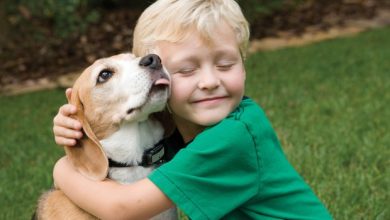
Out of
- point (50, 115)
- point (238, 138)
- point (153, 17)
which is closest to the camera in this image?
point (238, 138)

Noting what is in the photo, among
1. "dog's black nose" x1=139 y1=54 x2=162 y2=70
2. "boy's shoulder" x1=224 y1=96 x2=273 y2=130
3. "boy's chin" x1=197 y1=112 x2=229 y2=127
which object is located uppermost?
"dog's black nose" x1=139 y1=54 x2=162 y2=70

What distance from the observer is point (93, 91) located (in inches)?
129

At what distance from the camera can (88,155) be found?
3.10 meters

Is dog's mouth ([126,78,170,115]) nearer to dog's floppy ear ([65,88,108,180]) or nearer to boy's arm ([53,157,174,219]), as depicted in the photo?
dog's floppy ear ([65,88,108,180])

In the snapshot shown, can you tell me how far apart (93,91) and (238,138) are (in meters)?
0.80

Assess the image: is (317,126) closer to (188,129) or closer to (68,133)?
(188,129)

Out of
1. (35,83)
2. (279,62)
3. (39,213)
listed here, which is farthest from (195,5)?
(35,83)

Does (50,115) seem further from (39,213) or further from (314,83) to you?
(39,213)

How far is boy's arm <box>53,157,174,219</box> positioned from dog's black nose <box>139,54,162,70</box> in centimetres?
52

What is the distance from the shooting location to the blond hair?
10.3 ft

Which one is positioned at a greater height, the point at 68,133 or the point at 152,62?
the point at 152,62

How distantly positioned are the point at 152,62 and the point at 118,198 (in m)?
0.63

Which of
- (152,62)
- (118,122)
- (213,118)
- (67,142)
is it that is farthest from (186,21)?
(67,142)

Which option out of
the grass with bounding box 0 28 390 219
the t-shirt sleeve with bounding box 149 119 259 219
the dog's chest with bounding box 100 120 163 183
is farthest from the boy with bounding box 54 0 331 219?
the grass with bounding box 0 28 390 219
